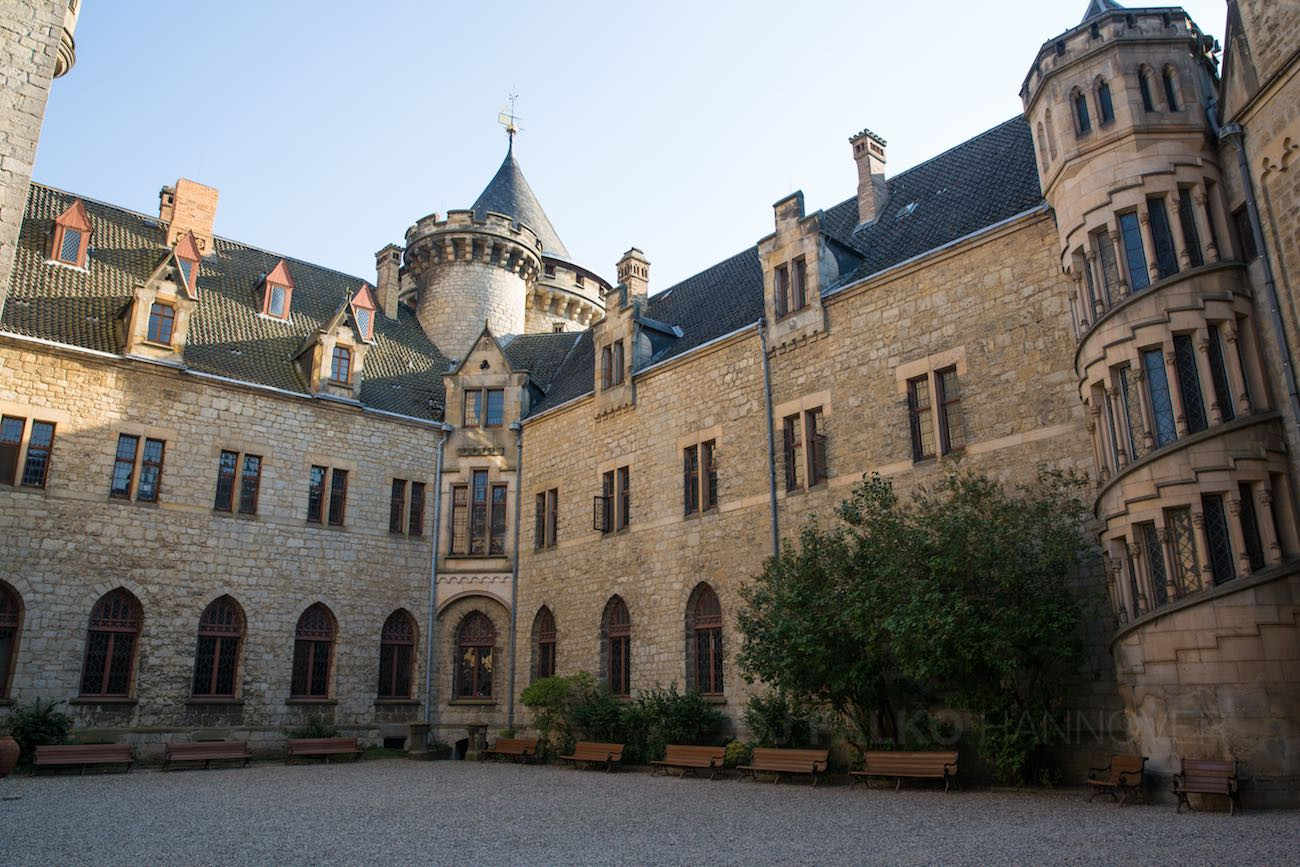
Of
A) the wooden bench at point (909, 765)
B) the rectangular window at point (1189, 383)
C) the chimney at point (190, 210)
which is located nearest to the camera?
the rectangular window at point (1189, 383)

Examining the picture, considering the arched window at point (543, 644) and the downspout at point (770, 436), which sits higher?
the downspout at point (770, 436)

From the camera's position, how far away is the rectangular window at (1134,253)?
44.8 ft

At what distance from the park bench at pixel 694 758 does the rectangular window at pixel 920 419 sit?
6638 millimetres

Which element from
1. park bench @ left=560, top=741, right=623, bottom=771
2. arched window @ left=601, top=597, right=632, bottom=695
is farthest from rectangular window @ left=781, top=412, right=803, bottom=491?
park bench @ left=560, top=741, right=623, bottom=771

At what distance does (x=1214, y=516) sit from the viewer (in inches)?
488

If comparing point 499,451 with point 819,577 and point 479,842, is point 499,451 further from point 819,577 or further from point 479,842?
point 479,842

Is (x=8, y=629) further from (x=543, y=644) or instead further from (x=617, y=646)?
(x=617, y=646)

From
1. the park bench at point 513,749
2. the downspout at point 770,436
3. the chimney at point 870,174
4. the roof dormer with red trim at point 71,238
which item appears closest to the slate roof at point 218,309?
the roof dormer with red trim at point 71,238

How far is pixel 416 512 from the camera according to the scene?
1042 inches

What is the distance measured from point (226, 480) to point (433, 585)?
603 centimetres

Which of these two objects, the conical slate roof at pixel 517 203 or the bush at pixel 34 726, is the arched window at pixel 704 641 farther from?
the conical slate roof at pixel 517 203

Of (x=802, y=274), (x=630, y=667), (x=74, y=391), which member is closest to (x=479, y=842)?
(x=630, y=667)

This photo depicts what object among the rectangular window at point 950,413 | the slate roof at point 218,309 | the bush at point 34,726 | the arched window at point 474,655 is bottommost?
the bush at point 34,726

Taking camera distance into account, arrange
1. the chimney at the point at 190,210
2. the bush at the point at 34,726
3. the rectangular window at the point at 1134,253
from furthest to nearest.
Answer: the chimney at the point at 190,210 < the bush at the point at 34,726 < the rectangular window at the point at 1134,253
